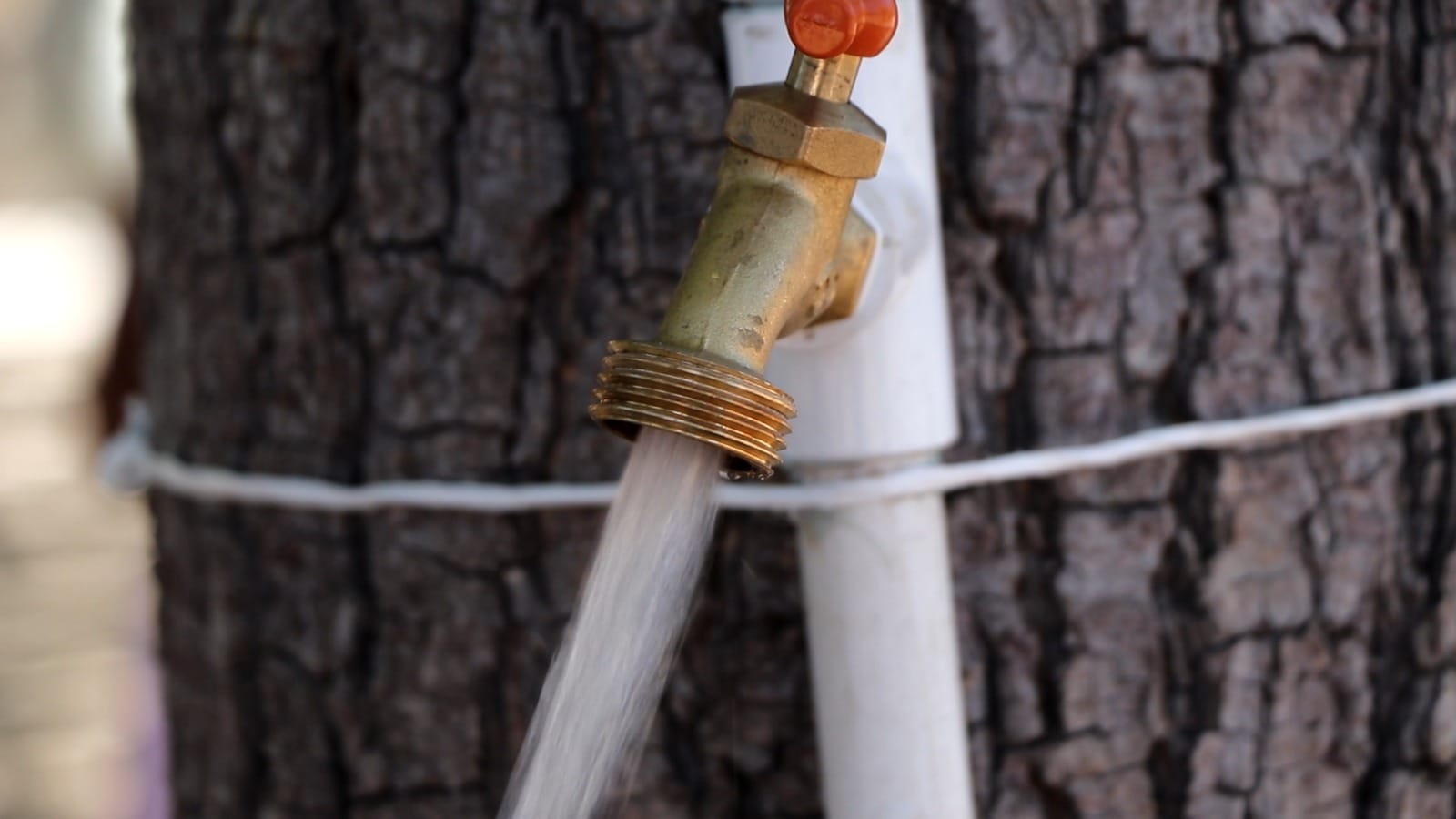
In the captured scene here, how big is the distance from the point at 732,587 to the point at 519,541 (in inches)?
5.6

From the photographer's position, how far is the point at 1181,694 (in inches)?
35.6

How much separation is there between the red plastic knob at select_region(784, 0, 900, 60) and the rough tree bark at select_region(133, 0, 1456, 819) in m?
0.21

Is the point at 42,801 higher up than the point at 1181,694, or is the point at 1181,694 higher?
the point at 1181,694

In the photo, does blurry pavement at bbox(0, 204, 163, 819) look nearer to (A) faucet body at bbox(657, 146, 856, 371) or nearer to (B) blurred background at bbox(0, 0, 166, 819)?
(B) blurred background at bbox(0, 0, 166, 819)

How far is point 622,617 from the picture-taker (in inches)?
26.9

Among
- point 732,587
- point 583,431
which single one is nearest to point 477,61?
point 583,431

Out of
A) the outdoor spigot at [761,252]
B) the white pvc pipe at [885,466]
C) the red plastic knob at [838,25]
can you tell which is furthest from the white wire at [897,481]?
the red plastic knob at [838,25]

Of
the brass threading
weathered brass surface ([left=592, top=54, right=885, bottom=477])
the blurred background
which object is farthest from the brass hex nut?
the blurred background

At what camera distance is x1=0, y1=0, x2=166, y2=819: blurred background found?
337 cm

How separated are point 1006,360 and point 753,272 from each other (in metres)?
0.28

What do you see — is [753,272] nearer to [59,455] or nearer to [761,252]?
[761,252]

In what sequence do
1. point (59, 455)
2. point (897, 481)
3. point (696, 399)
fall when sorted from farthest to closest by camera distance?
1. point (59, 455)
2. point (897, 481)
3. point (696, 399)

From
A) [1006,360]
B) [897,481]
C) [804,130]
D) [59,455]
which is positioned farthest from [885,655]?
[59,455]

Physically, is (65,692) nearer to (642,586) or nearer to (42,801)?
(42,801)
